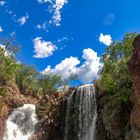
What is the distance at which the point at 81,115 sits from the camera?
124 feet

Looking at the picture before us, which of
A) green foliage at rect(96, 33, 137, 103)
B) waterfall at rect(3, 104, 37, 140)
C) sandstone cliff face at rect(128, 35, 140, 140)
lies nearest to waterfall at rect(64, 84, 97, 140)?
green foliage at rect(96, 33, 137, 103)

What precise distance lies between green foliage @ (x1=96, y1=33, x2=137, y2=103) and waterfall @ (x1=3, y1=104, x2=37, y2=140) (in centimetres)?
1052

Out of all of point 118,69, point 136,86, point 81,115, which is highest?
point 118,69

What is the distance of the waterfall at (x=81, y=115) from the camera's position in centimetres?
3616

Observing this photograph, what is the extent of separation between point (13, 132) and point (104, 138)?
13309 mm

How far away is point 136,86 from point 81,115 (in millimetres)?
12439

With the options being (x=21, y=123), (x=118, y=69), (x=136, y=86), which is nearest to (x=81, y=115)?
(x=118, y=69)

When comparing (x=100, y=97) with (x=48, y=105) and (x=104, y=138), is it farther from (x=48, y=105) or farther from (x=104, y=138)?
(x=48, y=105)

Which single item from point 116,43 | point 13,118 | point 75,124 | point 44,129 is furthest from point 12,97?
point 116,43

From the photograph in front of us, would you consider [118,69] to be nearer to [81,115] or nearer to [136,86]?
[81,115]

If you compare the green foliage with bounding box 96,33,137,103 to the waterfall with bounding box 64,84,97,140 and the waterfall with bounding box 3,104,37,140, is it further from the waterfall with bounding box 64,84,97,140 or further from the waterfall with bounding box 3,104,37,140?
the waterfall with bounding box 3,104,37,140

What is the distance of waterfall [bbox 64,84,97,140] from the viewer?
36.2m

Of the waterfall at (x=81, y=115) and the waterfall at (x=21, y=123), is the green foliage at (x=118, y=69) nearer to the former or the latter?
the waterfall at (x=81, y=115)

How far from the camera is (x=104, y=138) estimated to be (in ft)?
112
